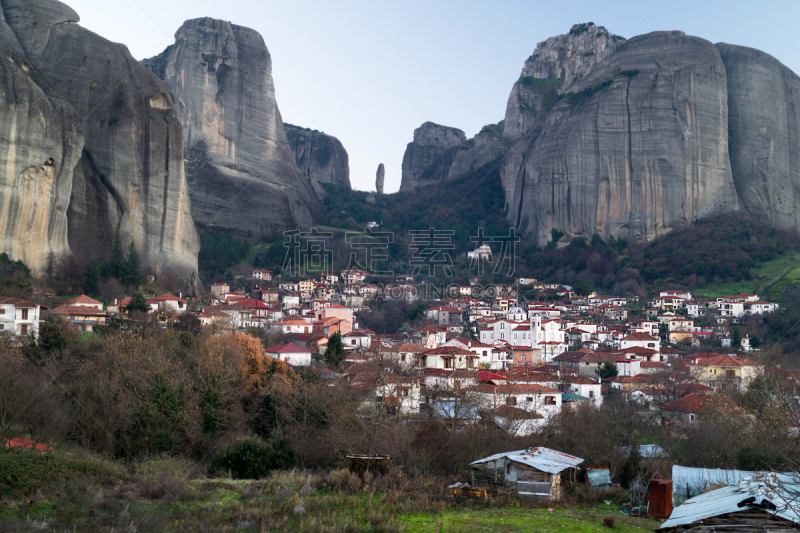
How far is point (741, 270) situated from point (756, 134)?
2925 centimetres

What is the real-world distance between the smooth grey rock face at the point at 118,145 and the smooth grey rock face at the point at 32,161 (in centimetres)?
345

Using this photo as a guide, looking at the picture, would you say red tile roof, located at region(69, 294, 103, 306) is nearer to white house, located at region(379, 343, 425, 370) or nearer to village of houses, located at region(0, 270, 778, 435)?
village of houses, located at region(0, 270, 778, 435)

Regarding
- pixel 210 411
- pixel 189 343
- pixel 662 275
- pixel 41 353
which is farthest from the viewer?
pixel 662 275

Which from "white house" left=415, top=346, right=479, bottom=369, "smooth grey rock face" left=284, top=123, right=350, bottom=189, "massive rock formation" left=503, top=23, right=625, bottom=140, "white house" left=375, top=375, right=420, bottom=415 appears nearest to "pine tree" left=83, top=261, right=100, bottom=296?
"white house" left=415, top=346, right=479, bottom=369

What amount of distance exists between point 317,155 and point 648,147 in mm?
72134

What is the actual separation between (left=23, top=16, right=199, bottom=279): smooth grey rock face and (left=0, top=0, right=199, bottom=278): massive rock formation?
7 centimetres

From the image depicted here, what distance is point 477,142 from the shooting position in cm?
14712

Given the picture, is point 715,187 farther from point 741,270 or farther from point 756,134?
point 741,270

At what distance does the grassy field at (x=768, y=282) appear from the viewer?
214 feet

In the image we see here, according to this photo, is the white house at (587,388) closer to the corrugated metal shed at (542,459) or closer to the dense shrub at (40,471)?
the corrugated metal shed at (542,459)

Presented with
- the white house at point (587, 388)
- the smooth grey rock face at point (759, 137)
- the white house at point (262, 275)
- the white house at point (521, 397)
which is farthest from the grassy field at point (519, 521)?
the smooth grey rock face at point (759, 137)

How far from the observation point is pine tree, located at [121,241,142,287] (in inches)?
1826

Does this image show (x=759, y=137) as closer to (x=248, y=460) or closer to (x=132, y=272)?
(x=132, y=272)

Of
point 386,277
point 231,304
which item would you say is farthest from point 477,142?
point 231,304
